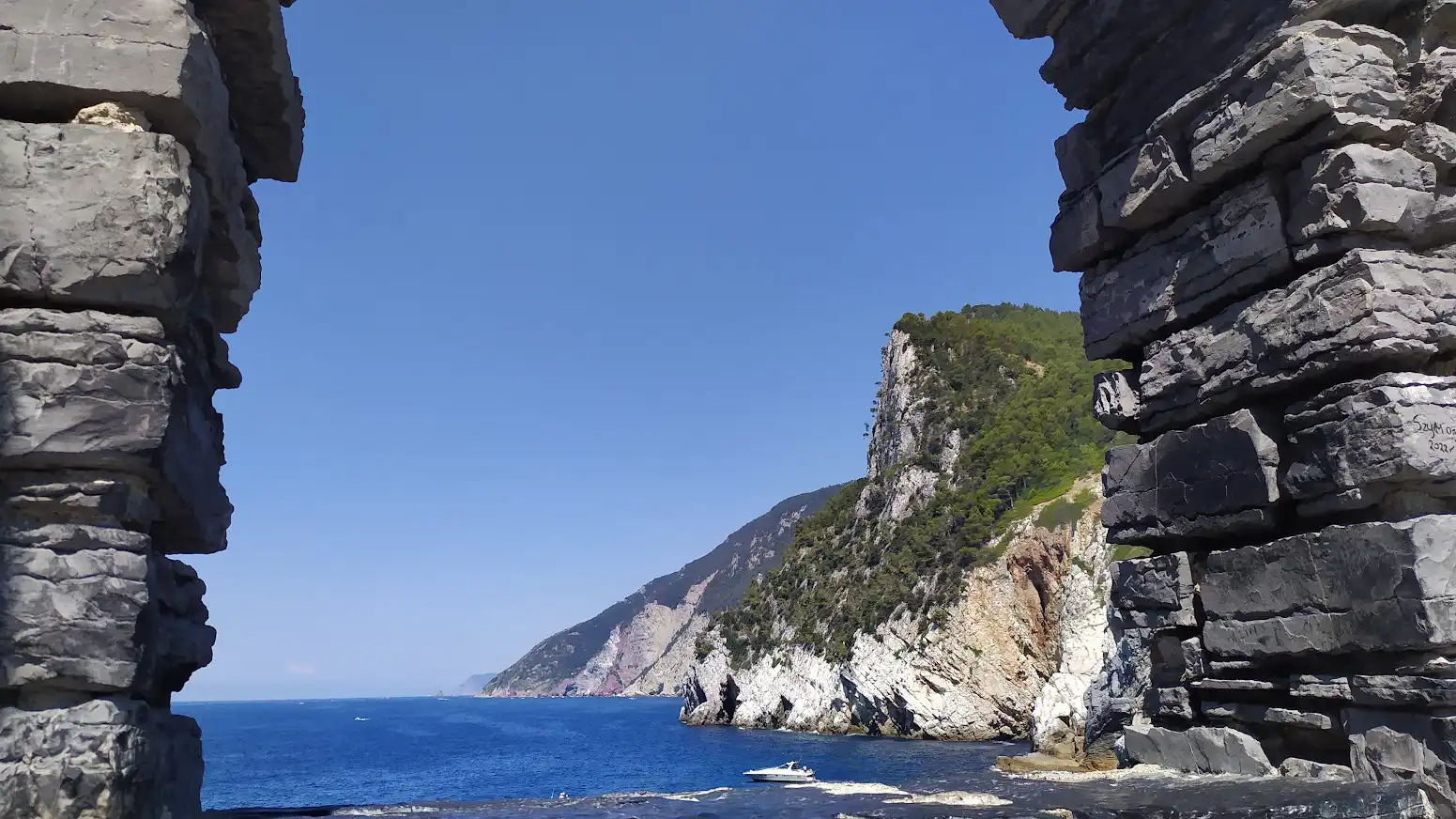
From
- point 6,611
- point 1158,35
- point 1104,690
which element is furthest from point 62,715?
point 1104,690

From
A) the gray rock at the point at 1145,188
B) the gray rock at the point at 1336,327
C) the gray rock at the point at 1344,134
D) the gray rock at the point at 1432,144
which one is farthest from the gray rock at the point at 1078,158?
the gray rock at the point at 1432,144

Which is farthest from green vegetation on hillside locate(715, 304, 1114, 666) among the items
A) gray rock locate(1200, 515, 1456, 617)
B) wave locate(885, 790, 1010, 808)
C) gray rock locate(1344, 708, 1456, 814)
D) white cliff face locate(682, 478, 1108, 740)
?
wave locate(885, 790, 1010, 808)

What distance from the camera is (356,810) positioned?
574cm

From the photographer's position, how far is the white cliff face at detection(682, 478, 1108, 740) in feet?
146

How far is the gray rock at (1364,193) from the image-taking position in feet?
18.3

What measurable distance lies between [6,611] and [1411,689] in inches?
259

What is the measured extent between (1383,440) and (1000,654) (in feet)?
167

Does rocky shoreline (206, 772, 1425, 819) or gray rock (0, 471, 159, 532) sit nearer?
gray rock (0, 471, 159, 532)

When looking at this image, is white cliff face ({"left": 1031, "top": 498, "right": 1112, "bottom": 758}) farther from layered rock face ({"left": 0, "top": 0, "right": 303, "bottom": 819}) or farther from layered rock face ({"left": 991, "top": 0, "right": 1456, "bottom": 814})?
layered rock face ({"left": 0, "top": 0, "right": 303, "bottom": 819})

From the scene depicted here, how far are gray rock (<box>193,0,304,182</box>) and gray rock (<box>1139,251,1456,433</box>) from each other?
230 inches

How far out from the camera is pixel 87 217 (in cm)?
427

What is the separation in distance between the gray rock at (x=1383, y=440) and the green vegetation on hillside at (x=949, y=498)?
1874 inches

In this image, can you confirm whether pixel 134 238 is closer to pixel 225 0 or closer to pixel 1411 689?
pixel 225 0

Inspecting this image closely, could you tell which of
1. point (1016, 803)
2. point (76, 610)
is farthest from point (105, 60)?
point (1016, 803)
